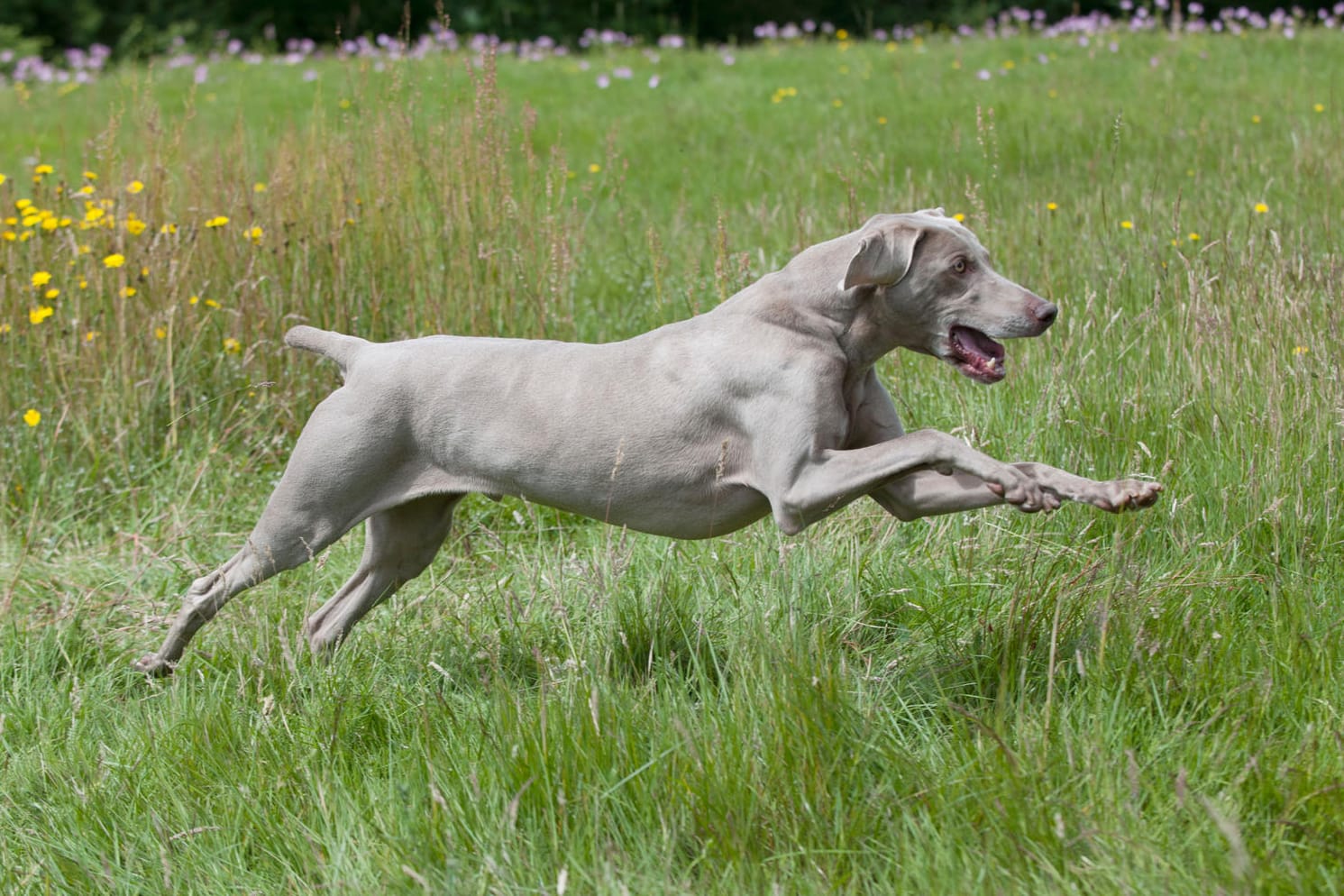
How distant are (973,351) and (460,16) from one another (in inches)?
710

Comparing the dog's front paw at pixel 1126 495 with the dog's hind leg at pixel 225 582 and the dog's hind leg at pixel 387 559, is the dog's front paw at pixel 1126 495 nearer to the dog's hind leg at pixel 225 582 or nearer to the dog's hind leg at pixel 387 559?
the dog's hind leg at pixel 387 559

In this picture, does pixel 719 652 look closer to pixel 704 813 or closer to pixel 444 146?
pixel 704 813

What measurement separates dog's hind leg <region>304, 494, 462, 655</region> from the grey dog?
0.18m

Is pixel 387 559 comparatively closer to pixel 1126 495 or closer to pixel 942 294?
pixel 942 294

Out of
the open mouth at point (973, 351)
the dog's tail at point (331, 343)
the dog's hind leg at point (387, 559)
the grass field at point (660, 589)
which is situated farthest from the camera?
the dog's hind leg at point (387, 559)

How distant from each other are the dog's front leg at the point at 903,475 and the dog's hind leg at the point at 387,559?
111 centimetres

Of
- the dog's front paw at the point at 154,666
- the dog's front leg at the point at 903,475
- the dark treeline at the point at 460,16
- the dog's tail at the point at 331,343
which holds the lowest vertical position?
the dog's front paw at the point at 154,666

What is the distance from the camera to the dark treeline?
65.3ft

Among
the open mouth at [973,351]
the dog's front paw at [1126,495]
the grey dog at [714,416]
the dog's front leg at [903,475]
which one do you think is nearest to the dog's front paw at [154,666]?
the grey dog at [714,416]

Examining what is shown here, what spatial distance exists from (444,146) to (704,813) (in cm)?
396

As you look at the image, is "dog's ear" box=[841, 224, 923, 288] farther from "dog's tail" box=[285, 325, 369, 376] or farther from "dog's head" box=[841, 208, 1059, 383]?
"dog's tail" box=[285, 325, 369, 376]

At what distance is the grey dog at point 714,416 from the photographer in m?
3.03

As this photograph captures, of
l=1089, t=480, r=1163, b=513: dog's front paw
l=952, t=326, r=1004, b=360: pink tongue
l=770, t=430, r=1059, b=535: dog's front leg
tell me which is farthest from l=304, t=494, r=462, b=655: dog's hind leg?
l=1089, t=480, r=1163, b=513: dog's front paw

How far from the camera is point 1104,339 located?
459cm
